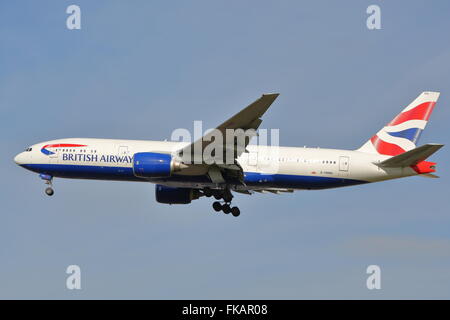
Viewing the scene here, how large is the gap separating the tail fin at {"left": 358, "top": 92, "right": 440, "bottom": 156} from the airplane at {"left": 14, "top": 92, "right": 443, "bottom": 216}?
64 millimetres

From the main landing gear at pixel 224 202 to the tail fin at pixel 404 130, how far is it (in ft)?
29.7

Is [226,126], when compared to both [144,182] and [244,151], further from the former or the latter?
[144,182]

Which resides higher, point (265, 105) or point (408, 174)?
point (265, 105)

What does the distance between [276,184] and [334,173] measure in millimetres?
3617

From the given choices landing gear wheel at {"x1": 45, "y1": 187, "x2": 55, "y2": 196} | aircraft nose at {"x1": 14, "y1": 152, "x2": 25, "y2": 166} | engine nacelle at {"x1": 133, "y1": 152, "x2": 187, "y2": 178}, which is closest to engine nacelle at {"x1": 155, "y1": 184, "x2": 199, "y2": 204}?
engine nacelle at {"x1": 133, "y1": 152, "x2": 187, "y2": 178}

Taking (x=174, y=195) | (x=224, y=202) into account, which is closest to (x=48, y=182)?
(x=174, y=195)

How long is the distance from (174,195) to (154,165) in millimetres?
6561

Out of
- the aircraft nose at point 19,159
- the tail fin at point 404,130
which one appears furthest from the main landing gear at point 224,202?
the aircraft nose at point 19,159

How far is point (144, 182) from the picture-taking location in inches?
1913

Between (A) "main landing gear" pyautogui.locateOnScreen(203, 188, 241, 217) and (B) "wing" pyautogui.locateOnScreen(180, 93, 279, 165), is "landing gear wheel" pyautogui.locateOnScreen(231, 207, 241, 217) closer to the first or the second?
(A) "main landing gear" pyautogui.locateOnScreen(203, 188, 241, 217)

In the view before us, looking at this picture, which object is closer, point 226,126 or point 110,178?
point 226,126

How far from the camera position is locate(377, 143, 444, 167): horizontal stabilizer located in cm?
4325

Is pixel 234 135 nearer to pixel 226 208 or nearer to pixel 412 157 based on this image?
pixel 226 208

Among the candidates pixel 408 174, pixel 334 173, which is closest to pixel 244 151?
pixel 334 173
